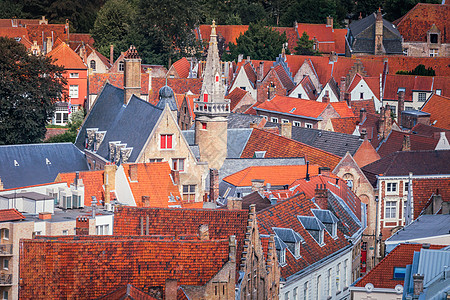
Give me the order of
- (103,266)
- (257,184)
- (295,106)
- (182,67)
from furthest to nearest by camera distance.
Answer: (182,67) → (295,106) → (257,184) → (103,266)

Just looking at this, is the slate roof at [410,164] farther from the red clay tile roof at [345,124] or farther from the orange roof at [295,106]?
the orange roof at [295,106]

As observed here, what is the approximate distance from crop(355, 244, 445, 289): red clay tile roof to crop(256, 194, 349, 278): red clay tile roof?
396 cm

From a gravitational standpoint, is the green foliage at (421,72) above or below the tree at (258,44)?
below

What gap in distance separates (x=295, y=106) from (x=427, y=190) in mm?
33296

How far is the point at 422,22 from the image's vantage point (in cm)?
16450

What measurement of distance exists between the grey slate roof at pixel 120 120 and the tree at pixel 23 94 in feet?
19.4

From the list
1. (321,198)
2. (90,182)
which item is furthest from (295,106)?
(321,198)

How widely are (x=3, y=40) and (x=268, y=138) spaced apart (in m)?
23.6

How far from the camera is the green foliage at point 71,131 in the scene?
10569 centimetres

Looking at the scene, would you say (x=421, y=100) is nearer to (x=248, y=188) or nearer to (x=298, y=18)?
(x=298, y=18)

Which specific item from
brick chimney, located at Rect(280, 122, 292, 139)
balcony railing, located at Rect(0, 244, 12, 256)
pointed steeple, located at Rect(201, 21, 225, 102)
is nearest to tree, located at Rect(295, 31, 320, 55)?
brick chimney, located at Rect(280, 122, 292, 139)

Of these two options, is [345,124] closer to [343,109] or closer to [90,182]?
[343,109]

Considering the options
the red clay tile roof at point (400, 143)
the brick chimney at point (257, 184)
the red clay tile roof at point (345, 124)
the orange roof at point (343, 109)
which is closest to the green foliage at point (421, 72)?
the orange roof at point (343, 109)

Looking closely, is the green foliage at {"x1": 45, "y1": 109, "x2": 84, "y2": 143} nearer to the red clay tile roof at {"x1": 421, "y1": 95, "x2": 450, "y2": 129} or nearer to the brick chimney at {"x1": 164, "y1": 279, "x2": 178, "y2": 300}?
the red clay tile roof at {"x1": 421, "y1": 95, "x2": 450, "y2": 129}
